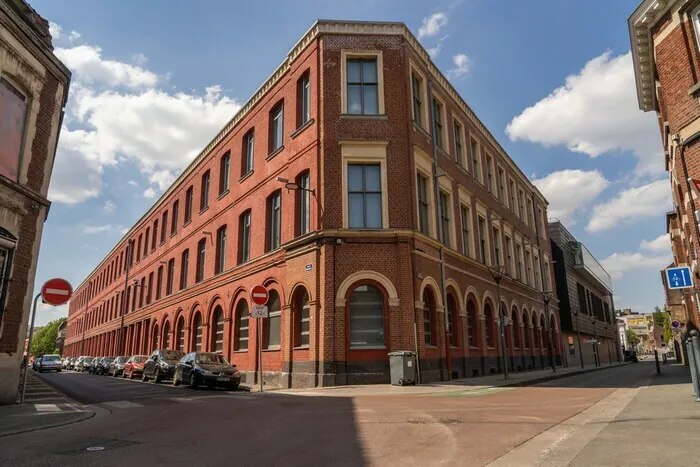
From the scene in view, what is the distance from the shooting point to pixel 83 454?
592cm

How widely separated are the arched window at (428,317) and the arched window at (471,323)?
4672mm

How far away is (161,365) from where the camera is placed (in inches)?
864

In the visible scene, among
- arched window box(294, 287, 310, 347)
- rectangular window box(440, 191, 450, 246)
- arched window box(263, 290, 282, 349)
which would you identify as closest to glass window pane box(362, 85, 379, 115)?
rectangular window box(440, 191, 450, 246)

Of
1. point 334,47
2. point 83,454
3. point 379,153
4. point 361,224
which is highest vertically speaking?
point 334,47

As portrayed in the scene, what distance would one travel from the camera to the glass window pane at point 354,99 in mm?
19672

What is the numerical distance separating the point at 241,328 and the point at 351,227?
30.2 ft

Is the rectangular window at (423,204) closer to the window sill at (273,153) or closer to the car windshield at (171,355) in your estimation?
the window sill at (273,153)

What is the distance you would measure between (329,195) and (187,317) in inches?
638

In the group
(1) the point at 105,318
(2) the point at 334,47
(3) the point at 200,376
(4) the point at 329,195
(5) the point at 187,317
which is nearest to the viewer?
(3) the point at 200,376

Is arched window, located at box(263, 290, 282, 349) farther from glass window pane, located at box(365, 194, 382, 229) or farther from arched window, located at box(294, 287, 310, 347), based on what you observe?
glass window pane, located at box(365, 194, 382, 229)

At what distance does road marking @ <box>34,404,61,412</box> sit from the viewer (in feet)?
33.8

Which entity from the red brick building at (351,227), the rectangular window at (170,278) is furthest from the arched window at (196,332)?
the rectangular window at (170,278)

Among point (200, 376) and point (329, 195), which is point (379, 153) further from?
point (200, 376)

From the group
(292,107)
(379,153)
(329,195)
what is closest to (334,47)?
(292,107)
